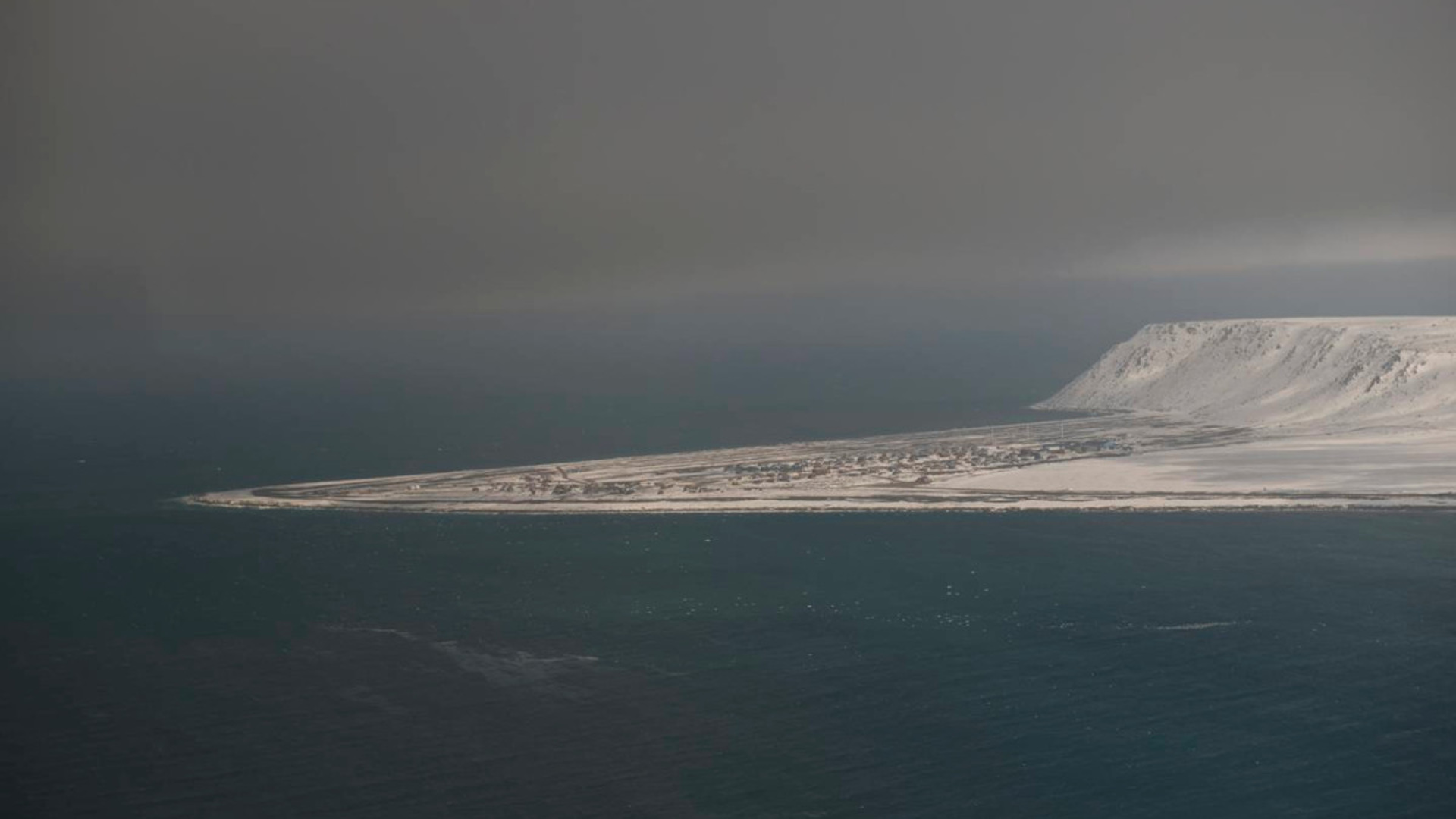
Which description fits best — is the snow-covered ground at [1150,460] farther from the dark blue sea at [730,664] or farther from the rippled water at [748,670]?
the rippled water at [748,670]

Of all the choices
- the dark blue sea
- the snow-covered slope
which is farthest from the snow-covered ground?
the dark blue sea

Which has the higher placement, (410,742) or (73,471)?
(73,471)

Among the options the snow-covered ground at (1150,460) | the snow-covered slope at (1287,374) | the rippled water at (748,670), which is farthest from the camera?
the snow-covered slope at (1287,374)

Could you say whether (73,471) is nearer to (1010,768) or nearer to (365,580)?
(365,580)

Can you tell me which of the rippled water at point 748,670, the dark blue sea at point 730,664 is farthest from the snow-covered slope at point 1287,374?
the rippled water at point 748,670

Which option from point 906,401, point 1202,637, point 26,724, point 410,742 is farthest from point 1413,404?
point 26,724

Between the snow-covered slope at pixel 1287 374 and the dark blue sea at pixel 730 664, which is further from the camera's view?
the snow-covered slope at pixel 1287 374
